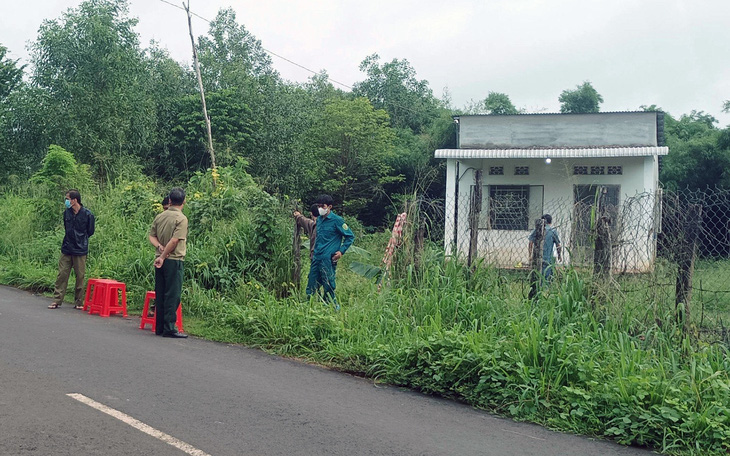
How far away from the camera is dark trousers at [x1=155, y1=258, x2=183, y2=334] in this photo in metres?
8.93

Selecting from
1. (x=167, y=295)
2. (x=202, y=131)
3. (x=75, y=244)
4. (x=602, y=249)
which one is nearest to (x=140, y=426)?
(x=167, y=295)

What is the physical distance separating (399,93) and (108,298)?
34594 mm

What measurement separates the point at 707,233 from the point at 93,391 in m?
6.13

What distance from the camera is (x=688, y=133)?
98.0 feet

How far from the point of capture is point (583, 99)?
1380 inches

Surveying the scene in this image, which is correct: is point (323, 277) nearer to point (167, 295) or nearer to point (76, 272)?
point (167, 295)

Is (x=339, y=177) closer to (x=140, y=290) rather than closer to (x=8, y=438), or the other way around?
(x=140, y=290)

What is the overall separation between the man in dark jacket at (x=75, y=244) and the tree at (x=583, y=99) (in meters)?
28.4

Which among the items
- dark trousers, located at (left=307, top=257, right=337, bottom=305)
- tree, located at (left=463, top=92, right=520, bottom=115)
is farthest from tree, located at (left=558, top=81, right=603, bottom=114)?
dark trousers, located at (left=307, top=257, right=337, bottom=305)

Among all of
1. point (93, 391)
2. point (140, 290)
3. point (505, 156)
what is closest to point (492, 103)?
point (505, 156)

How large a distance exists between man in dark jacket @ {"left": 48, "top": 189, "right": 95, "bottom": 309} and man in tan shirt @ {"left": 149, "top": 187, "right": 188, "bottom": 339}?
9.82 ft

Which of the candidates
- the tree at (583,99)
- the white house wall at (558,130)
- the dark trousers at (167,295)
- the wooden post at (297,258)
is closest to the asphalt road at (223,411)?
the dark trousers at (167,295)

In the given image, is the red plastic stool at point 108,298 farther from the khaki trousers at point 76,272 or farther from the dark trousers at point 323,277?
the dark trousers at point 323,277

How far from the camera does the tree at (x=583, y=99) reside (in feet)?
115
